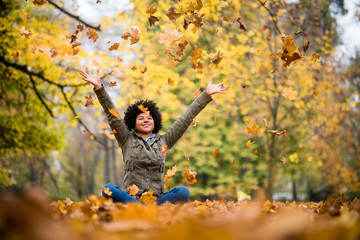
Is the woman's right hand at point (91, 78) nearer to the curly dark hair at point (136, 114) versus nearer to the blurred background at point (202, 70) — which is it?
the blurred background at point (202, 70)

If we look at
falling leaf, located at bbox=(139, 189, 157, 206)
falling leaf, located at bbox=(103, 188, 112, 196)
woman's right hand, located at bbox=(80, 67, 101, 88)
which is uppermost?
woman's right hand, located at bbox=(80, 67, 101, 88)

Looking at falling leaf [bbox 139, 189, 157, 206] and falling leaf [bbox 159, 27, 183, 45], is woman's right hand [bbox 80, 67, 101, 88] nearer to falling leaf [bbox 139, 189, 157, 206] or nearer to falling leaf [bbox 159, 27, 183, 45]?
falling leaf [bbox 159, 27, 183, 45]

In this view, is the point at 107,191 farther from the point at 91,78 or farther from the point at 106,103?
the point at 91,78

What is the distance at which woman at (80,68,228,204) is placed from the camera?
3.12m

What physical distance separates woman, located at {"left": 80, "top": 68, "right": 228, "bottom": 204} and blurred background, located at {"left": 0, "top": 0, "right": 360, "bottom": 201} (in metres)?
0.35

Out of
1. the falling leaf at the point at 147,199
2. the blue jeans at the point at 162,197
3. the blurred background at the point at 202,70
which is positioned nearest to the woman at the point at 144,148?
the blue jeans at the point at 162,197

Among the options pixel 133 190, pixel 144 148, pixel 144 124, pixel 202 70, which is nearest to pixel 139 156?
pixel 144 148

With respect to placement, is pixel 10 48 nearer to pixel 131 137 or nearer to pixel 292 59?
pixel 131 137

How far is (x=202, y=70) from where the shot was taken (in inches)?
184

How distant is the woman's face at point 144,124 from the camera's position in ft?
11.9

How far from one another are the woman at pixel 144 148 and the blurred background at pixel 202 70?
1.14 ft

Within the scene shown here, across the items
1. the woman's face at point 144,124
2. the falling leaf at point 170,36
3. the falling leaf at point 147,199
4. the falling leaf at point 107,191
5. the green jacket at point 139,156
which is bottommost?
the falling leaf at point 147,199

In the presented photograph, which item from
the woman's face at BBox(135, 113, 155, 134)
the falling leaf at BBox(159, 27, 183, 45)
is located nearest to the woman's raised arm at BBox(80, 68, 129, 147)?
the woman's face at BBox(135, 113, 155, 134)

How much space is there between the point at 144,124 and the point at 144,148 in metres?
0.41
